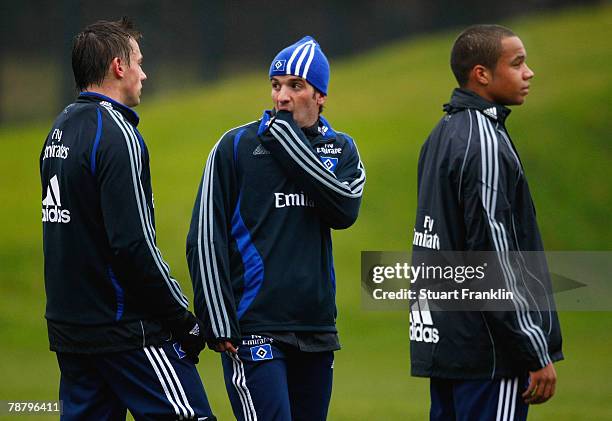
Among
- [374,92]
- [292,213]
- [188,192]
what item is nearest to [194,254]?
[292,213]

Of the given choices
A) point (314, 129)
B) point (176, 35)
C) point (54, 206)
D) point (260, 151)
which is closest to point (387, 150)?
point (176, 35)

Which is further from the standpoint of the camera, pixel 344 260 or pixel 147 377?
pixel 344 260

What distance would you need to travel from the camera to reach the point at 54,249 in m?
4.30

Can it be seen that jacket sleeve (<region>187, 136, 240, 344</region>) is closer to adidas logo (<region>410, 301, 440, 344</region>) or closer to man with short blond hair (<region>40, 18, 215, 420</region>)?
man with short blond hair (<region>40, 18, 215, 420</region>)

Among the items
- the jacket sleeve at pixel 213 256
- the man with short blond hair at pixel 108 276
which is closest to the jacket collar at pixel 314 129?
the jacket sleeve at pixel 213 256

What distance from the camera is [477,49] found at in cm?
439

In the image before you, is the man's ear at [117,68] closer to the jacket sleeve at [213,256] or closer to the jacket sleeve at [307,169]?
the jacket sleeve at [213,256]

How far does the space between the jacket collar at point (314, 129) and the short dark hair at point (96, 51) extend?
619mm

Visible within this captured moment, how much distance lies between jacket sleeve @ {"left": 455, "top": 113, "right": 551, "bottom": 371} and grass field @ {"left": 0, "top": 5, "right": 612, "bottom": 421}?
7.98 meters

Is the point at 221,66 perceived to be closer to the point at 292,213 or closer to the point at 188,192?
the point at 188,192

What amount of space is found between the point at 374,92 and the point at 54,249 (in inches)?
489

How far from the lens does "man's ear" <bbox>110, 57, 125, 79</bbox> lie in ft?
14.4

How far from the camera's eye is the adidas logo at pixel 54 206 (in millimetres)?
4238

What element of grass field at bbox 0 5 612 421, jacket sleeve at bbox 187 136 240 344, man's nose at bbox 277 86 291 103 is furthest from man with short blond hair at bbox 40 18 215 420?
grass field at bbox 0 5 612 421
